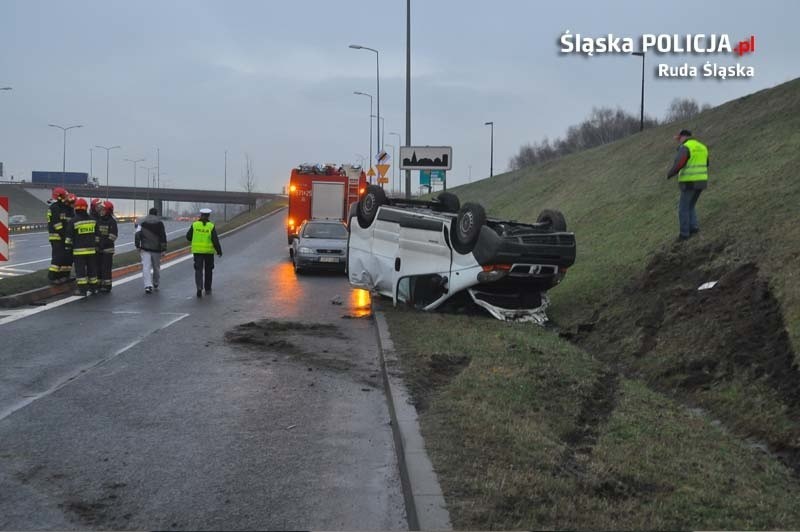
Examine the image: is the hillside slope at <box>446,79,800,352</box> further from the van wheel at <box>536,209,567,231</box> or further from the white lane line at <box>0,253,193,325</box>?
the white lane line at <box>0,253,193,325</box>

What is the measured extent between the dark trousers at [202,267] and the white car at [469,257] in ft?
12.9

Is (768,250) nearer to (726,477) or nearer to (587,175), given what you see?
(726,477)

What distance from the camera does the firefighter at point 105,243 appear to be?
16016 millimetres

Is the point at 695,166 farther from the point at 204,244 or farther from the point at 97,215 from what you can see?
the point at 97,215

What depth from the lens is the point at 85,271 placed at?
15.7 metres

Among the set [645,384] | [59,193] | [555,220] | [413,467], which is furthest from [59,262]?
[413,467]

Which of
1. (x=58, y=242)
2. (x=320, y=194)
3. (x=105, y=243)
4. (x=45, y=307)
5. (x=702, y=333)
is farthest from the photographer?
(x=320, y=194)

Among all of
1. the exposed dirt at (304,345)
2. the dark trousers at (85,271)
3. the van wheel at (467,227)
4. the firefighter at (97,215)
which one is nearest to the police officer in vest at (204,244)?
the firefighter at (97,215)

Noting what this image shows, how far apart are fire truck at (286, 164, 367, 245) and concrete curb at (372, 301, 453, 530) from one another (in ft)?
69.8

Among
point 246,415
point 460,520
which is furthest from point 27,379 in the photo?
point 460,520

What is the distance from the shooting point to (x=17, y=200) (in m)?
109

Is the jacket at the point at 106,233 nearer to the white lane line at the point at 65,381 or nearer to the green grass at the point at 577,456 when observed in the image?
the white lane line at the point at 65,381

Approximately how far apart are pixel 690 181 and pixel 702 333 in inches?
191

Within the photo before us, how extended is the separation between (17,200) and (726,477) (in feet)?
385
